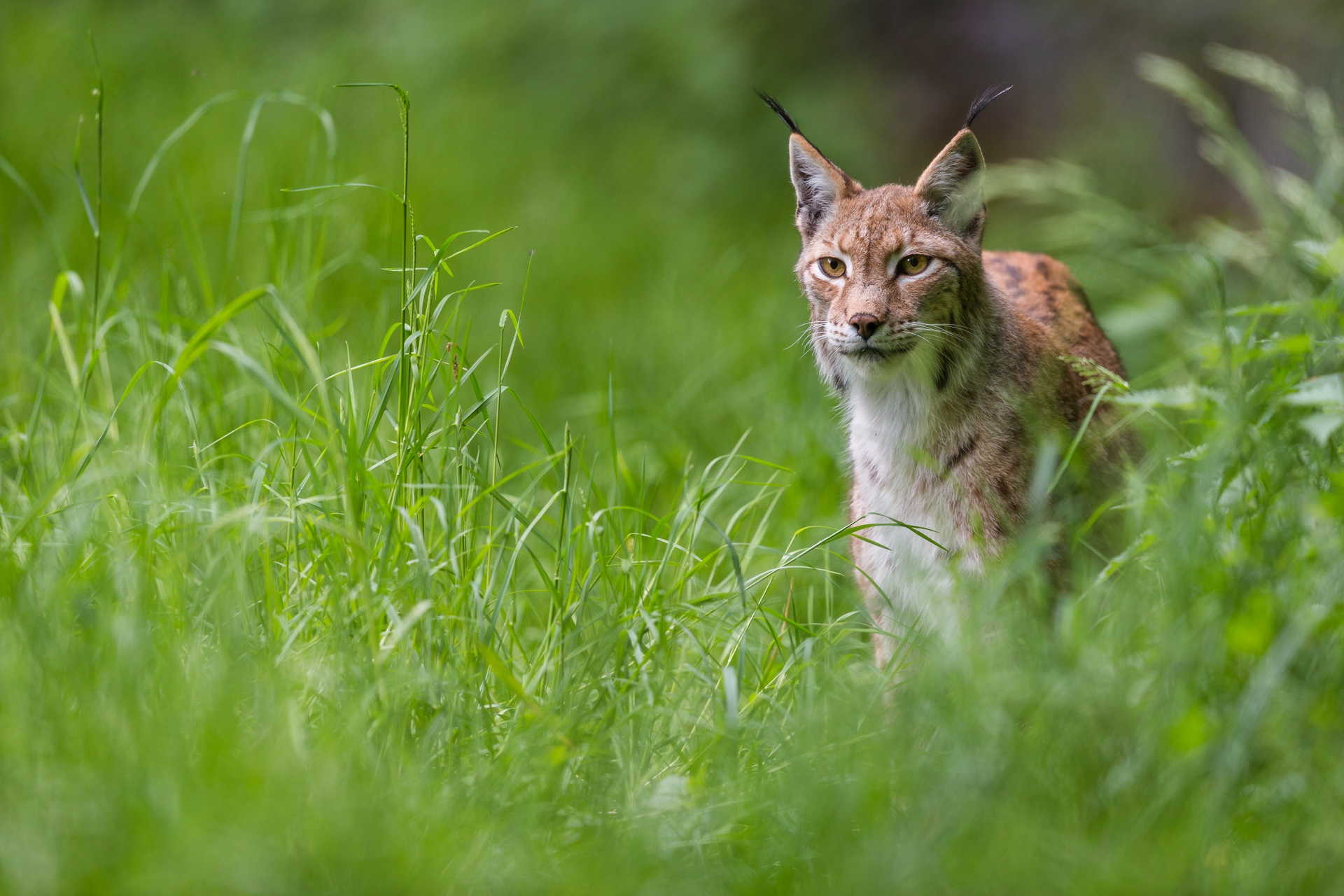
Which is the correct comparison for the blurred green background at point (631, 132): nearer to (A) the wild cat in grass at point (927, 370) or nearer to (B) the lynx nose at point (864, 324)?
(A) the wild cat in grass at point (927, 370)

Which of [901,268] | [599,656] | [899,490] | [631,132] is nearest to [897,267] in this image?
[901,268]

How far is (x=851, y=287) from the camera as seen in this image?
3.32m

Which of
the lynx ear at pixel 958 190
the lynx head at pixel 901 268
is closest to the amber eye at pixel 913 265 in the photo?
the lynx head at pixel 901 268

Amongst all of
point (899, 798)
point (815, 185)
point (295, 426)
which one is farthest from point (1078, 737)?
point (815, 185)

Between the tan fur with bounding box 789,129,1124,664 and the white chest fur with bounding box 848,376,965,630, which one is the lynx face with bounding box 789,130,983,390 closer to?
the tan fur with bounding box 789,129,1124,664

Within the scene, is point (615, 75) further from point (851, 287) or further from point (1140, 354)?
point (851, 287)

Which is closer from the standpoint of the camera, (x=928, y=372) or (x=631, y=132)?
(x=928, y=372)

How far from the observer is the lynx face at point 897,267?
322cm

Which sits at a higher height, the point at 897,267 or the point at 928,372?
the point at 897,267

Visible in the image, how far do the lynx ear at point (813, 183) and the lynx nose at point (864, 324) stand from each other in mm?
556

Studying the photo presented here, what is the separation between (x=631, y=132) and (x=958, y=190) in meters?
4.77

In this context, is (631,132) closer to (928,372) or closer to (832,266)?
(832,266)

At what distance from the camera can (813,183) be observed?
11.9 feet

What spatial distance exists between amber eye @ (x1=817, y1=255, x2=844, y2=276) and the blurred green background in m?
1.16
